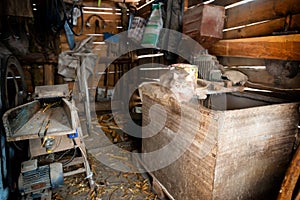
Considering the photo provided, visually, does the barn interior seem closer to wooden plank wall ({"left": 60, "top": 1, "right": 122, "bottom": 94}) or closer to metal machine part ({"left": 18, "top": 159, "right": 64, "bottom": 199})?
metal machine part ({"left": 18, "top": 159, "right": 64, "bottom": 199})

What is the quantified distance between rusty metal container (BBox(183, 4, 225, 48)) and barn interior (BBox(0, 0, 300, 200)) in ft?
0.04

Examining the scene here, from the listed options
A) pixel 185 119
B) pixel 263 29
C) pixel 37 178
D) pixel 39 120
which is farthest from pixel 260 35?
pixel 37 178

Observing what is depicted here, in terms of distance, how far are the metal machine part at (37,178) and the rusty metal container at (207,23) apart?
2.33 meters

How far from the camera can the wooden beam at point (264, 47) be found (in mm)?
1737

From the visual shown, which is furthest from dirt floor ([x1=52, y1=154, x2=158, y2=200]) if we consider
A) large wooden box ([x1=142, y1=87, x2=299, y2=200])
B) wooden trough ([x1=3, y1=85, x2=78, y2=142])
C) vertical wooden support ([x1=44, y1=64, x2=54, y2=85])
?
vertical wooden support ([x1=44, y1=64, x2=54, y2=85])

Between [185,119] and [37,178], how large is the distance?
1702 millimetres

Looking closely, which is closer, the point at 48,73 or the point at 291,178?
the point at 291,178

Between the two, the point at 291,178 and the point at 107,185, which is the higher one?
the point at 291,178

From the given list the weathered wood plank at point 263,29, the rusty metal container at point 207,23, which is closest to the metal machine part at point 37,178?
the rusty metal container at point 207,23

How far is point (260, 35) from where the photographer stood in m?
2.15

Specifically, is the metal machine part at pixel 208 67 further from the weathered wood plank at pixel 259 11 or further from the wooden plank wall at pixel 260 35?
the weathered wood plank at pixel 259 11

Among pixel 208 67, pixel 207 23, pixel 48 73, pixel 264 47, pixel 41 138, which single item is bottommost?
pixel 41 138

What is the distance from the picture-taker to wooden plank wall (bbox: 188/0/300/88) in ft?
5.92

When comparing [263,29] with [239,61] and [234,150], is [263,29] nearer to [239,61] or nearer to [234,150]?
[239,61]
